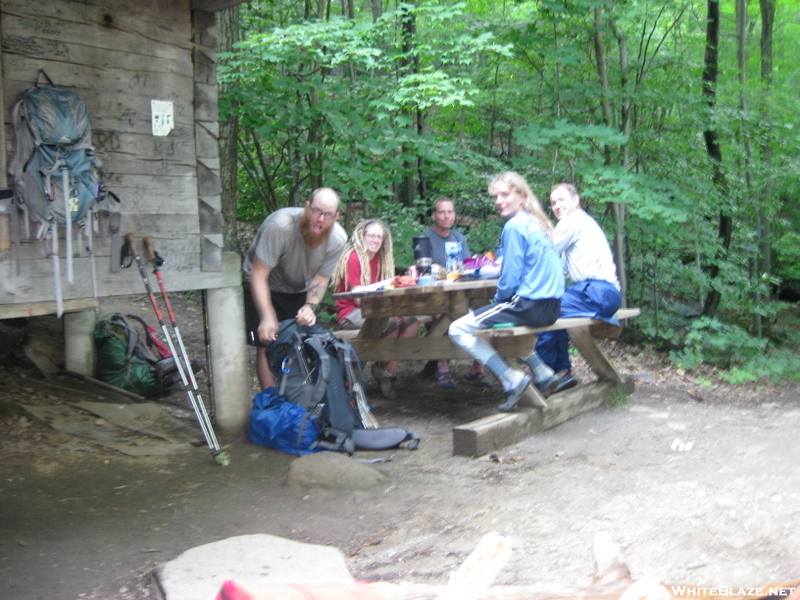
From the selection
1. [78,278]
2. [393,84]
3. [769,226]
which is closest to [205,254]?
[78,278]

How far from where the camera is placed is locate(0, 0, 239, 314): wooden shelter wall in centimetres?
469

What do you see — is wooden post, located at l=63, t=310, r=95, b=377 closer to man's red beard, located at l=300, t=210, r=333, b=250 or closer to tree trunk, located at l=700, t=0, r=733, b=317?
man's red beard, located at l=300, t=210, r=333, b=250

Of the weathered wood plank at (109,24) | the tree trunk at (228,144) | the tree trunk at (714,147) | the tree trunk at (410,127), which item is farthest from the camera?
the tree trunk at (714,147)

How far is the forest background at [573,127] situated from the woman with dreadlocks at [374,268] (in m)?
1.48

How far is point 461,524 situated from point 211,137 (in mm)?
3491

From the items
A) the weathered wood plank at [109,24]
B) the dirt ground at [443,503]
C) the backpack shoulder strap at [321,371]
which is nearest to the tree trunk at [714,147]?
the dirt ground at [443,503]

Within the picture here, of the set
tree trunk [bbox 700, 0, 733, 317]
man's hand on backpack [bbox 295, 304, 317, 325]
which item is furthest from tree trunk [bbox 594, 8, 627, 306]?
→ man's hand on backpack [bbox 295, 304, 317, 325]

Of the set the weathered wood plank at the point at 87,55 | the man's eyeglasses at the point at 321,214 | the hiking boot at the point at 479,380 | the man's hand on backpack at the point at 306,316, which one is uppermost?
the weathered wood plank at the point at 87,55

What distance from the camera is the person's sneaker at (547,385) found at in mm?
5938

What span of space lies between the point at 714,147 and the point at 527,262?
20.1 feet

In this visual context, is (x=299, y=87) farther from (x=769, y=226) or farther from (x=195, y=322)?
(x=769, y=226)

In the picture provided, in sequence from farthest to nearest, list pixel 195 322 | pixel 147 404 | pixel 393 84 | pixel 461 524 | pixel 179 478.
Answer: pixel 195 322, pixel 393 84, pixel 147 404, pixel 179 478, pixel 461 524

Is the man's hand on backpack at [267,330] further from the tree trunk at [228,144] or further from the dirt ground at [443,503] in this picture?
the tree trunk at [228,144]

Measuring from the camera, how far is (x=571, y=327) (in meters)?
5.89
